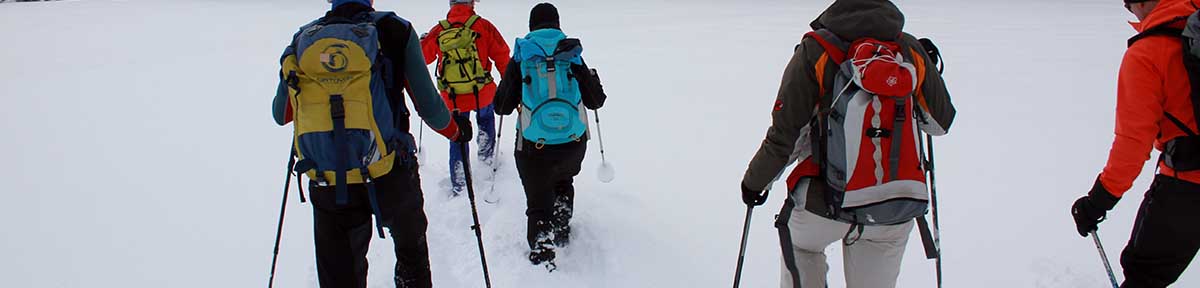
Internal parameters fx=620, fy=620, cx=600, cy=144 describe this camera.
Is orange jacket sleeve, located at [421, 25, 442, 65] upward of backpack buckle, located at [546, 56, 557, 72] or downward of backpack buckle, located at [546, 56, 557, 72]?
upward

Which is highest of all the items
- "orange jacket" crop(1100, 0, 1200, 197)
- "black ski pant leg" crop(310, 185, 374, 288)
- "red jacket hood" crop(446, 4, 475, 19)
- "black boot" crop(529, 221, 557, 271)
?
"red jacket hood" crop(446, 4, 475, 19)

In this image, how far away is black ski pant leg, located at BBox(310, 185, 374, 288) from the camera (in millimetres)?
2434

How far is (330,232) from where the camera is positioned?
98.3 inches

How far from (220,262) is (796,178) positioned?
343 centimetres

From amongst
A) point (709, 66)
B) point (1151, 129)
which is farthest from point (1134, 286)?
point (709, 66)

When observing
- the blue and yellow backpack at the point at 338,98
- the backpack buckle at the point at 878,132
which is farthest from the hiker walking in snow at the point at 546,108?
the backpack buckle at the point at 878,132

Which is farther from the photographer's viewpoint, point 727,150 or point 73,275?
point 727,150

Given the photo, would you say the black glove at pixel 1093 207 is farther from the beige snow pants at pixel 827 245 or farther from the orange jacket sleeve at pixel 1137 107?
the beige snow pants at pixel 827 245

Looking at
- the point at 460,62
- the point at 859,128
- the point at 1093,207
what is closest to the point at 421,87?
the point at 859,128

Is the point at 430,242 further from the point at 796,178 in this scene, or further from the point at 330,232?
the point at 796,178

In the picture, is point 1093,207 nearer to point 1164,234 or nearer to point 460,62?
point 1164,234

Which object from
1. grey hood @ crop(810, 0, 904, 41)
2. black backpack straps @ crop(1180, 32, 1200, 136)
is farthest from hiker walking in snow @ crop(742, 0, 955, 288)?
black backpack straps @ crop(1180, 32, 1200, 136)

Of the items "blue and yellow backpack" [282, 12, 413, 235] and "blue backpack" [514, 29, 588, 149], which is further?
"blue backpack" [514, 29, 588, 149]

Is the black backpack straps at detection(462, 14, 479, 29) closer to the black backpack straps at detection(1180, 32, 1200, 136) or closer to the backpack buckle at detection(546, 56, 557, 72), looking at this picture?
the backpack buckle at detection(546, 56, 557, 72)
